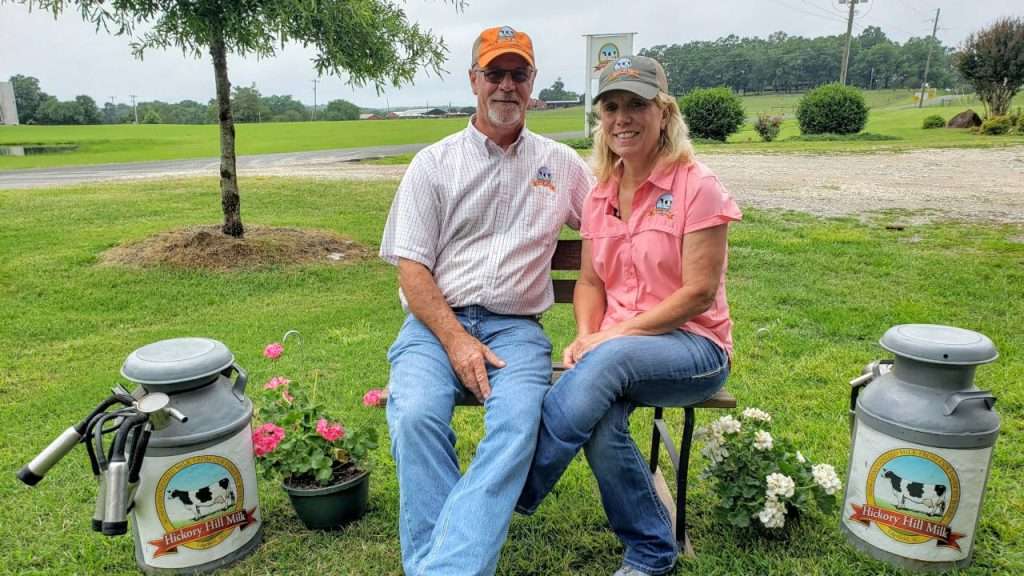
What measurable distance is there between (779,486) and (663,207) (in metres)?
1.09

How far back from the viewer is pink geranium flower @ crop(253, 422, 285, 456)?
9.39 feet

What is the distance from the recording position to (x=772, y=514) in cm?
266

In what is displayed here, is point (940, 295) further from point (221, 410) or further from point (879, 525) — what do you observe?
point (221, 410)

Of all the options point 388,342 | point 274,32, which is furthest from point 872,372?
point 274,32

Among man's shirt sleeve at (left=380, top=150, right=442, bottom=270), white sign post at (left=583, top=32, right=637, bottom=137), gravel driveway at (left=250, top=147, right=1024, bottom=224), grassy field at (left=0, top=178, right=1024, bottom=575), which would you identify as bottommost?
grassy field at (left=0, top=178, right=1024, bottom=575)

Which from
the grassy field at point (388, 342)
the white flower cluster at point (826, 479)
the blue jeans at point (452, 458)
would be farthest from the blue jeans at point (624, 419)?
the white flower cluster at point (826, 479)

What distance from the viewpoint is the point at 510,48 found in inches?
114

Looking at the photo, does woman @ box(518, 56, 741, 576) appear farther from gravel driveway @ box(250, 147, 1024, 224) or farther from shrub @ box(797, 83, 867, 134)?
shrub @ box(797, 83, 867, 134)

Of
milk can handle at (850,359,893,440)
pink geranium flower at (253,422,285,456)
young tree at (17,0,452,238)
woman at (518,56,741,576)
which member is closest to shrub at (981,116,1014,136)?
young tree at (17,0,452,238)

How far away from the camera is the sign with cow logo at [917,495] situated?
2461 mm

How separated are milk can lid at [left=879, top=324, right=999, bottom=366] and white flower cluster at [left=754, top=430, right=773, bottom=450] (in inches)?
20.8

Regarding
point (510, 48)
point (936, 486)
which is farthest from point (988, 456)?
point (510, 48)

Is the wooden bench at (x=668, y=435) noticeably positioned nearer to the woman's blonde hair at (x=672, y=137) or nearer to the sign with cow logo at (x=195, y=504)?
the woman's blonde hair at (x=672, y=137)

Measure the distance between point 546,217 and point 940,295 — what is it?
461cm
